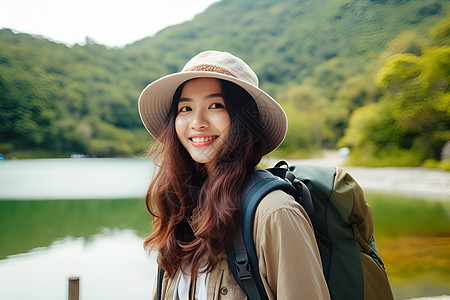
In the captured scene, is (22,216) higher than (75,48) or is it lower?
lower

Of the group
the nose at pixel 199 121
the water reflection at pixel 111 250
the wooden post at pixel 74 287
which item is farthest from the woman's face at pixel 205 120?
the water reflection at pixel 111 250

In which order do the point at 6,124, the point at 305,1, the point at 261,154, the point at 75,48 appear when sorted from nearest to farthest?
the point at 261,154 < the point at 305,1 < the point at 6,124 < the point at 75,48

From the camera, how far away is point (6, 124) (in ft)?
6.33

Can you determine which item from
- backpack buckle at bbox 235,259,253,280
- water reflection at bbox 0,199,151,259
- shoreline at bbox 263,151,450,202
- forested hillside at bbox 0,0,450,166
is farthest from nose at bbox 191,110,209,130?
shoreline at bbox 263,151,450,202

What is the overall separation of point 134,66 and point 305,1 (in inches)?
964

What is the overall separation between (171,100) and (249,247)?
47 cm

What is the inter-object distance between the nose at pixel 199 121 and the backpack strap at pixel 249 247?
0.20 m

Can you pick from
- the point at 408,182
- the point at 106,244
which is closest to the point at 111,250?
the point at 106,244

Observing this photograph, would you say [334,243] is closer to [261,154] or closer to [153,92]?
[261,154]

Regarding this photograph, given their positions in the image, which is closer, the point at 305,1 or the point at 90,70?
the point at 305,1

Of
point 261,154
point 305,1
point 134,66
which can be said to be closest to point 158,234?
point 261,154

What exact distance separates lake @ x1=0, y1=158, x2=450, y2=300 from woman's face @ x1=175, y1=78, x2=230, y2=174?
1.61m

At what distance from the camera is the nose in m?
0.80

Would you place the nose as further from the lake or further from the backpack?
the lake
